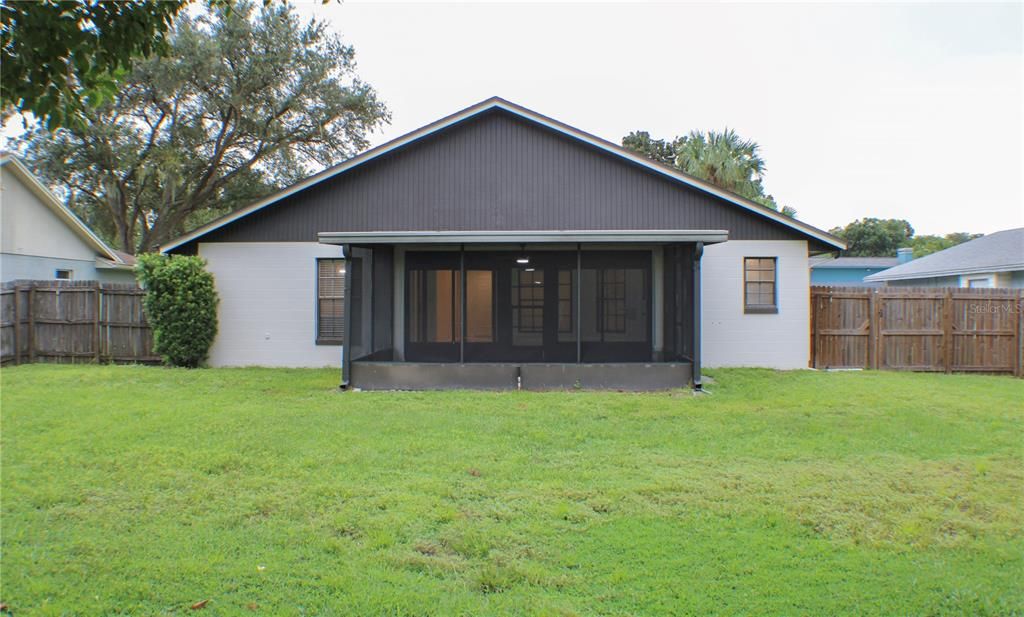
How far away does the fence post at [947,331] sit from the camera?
11.6m

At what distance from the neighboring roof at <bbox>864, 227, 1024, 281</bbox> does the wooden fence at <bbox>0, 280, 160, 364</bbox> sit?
19.8m

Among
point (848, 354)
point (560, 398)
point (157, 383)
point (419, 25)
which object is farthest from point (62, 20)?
point (848, 354)

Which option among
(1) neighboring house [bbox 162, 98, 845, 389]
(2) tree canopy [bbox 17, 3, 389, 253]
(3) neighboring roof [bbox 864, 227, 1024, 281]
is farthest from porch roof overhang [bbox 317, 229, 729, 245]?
(2) tree canopy [bbox 17, 3, 389, 253]

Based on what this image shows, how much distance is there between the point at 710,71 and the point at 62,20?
17.5 meters

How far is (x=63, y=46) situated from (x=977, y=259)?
20496 millimetres

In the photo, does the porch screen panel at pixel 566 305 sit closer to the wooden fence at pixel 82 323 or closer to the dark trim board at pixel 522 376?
the dark trim board at pixel 522 376

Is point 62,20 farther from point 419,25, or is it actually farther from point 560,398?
point 419,25

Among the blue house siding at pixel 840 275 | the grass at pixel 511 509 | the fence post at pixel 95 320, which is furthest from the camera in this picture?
the blue house siding at pixel 840 275

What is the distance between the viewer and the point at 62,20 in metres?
3.08

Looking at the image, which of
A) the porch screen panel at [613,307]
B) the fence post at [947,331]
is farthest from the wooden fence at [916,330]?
the porch screen panel at [613,307]

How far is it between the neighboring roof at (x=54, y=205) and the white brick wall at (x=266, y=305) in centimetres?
580

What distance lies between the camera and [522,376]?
9422 mm

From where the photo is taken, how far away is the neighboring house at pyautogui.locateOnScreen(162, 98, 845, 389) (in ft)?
36.9

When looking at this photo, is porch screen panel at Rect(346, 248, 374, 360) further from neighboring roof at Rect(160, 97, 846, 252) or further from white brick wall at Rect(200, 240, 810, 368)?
neighboring roof at Rect(160, 97, 846, 252)
